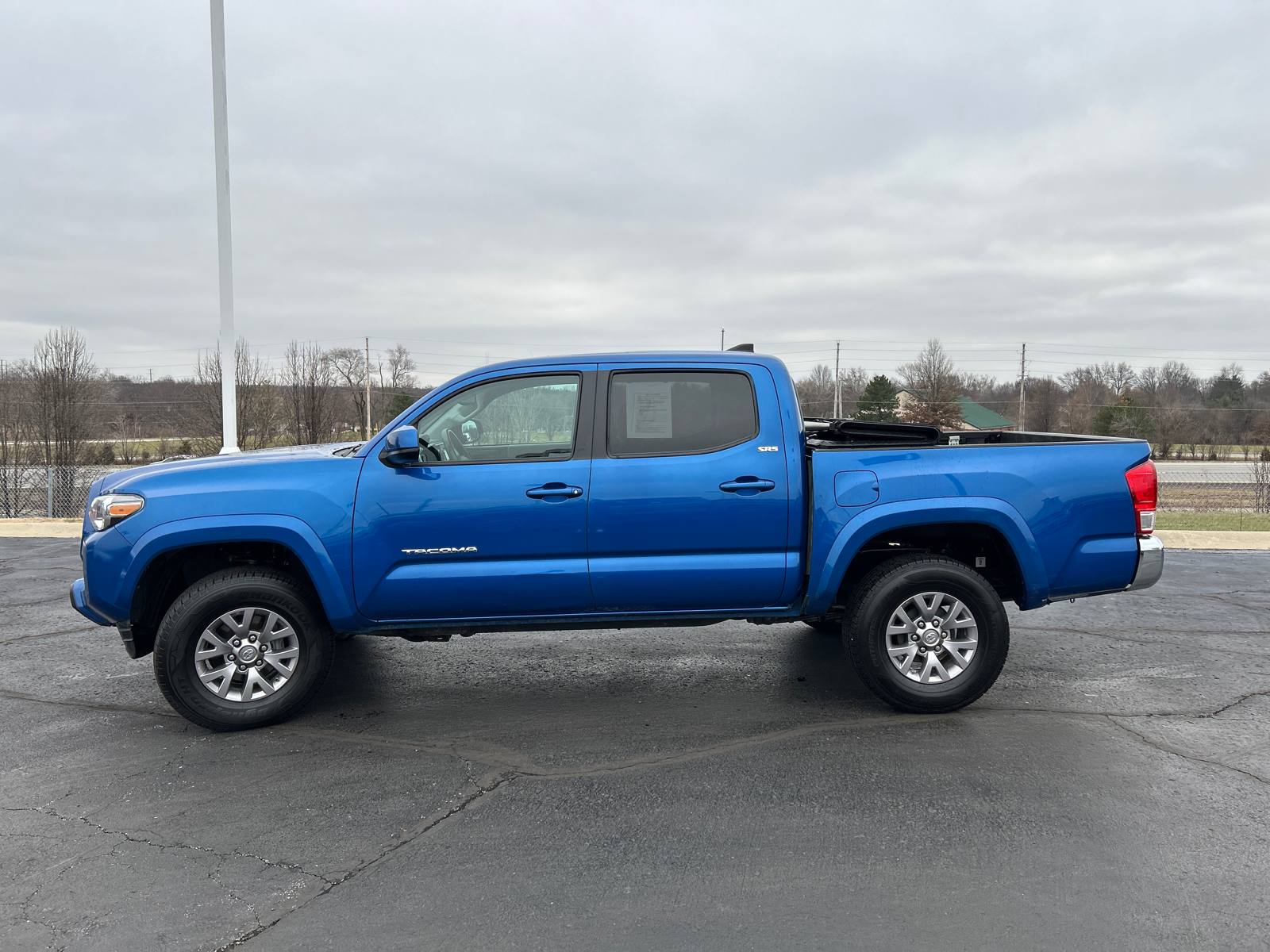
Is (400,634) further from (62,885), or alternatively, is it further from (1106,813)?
(1106,813)

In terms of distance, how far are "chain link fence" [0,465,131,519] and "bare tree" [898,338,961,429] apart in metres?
44.5

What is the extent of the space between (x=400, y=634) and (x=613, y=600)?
4.03 feet

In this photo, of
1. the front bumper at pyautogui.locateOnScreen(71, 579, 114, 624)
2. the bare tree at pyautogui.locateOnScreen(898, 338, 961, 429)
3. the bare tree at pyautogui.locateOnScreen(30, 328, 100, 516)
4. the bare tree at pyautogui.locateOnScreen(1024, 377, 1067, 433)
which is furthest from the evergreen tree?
the front bumper at pyautogui.locateOnScreen(71, 579, 114, 624)

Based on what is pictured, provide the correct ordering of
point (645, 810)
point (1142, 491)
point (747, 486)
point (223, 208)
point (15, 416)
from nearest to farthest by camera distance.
Answer: 1. point (645, 810)
2. point (747, 486)
3. point (1142, 491)
4. point (223, 208)
5. point (15, 416)

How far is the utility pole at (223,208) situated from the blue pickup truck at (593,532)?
925cm

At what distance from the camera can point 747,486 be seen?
4863 millimetres

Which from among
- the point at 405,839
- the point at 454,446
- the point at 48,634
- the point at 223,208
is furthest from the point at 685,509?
the point at 223,208

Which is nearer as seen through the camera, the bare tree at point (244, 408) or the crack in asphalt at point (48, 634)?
the crack in asphalt at point (48, 634)

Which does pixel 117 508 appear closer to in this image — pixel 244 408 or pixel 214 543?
pixel 214 543

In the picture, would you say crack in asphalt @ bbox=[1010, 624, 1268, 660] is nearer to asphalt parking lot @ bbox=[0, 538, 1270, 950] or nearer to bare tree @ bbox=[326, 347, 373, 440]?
asphalt parking lot @ bbox=[0, 538, 1270, 950]

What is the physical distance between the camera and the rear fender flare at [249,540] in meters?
4.65

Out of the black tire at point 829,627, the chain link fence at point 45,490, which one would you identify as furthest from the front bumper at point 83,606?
the chain link fence at point 45,490

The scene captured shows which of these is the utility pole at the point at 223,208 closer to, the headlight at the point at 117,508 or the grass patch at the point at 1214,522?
the headlight at the point at 117,508

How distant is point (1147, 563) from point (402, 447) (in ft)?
13.9
